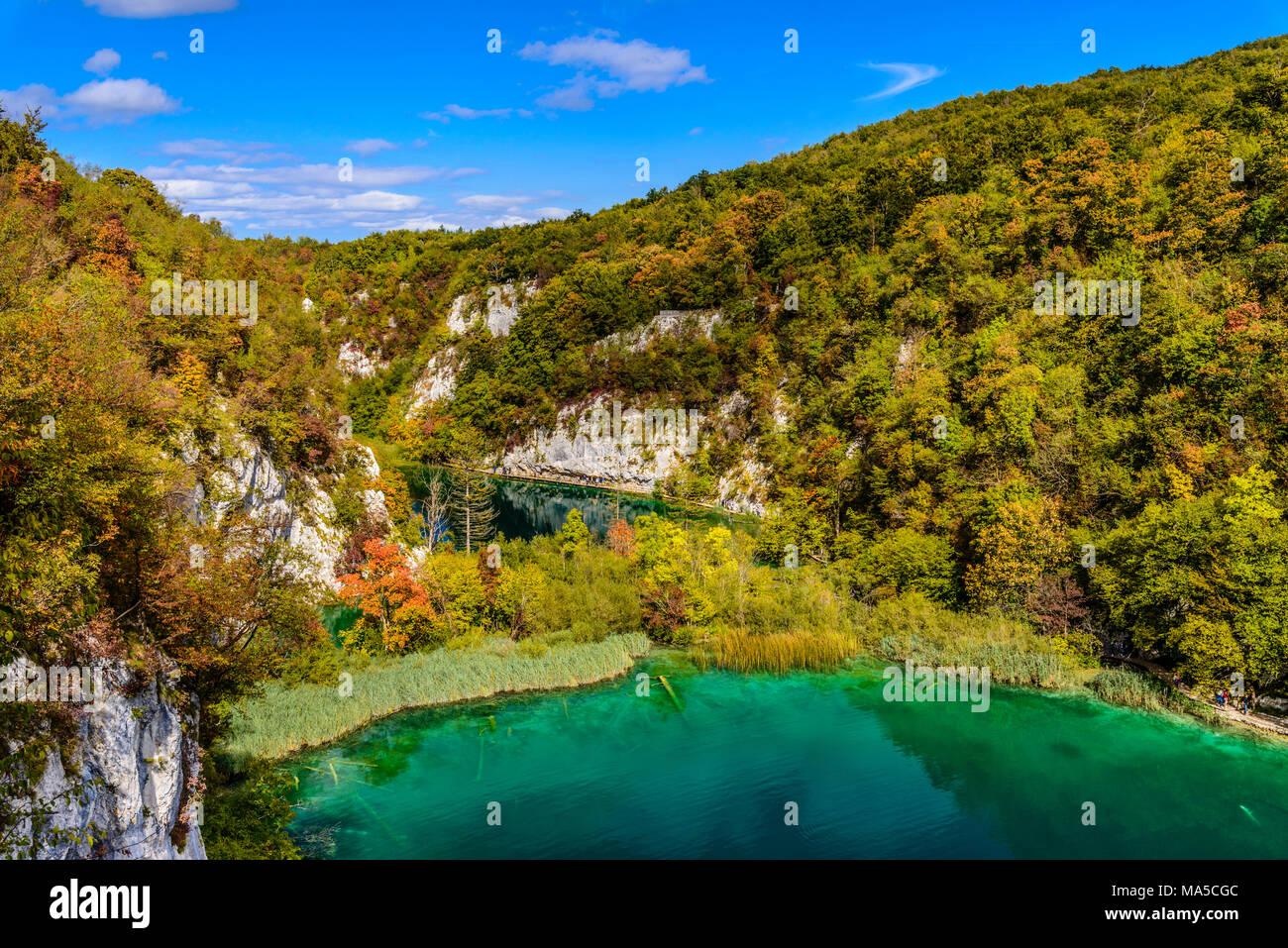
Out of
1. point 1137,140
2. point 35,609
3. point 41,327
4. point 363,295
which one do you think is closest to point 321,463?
point 41,327

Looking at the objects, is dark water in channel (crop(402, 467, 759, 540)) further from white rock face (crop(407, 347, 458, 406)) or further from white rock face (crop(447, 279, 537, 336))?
white rock face (crop(447, 279, 537, 336))

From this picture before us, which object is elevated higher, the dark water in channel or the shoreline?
the dark water in channel

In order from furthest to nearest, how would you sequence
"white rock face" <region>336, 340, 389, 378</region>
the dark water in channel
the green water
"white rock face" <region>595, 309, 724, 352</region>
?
1. "white rock face" <region>336, 340, 389, 378</region>
2. "white rock face" <region>595, 309, 724, 352</region>
3. the dark water in channel
4. the green water

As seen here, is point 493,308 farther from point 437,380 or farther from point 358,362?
point 358,362

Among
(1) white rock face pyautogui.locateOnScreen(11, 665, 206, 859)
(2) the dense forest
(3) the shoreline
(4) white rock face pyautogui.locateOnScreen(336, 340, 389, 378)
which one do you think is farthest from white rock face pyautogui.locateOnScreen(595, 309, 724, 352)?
(1) white rock face pyautogui.locateOnScreen(11, 665, 206, 859)

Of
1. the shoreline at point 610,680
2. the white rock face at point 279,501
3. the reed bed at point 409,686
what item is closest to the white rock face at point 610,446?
the white rock face at point 279,501

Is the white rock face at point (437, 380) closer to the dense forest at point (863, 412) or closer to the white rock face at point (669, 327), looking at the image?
the white rock face at point (669, 327)
